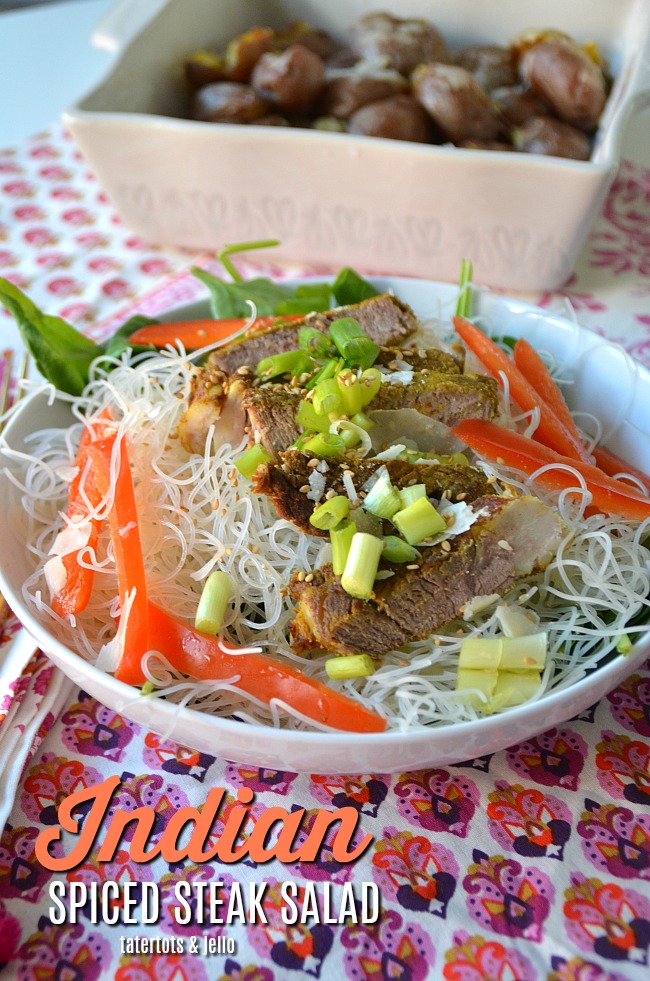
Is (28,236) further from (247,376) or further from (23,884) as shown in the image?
(23,884)

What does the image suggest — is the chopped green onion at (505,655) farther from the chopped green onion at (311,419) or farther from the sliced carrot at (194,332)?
the sliced carrot at (194,332)

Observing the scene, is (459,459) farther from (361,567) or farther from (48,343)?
Result: (48,343)

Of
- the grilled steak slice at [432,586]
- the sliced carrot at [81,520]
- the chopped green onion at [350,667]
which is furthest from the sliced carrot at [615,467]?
the sliced carrot at [81,520]

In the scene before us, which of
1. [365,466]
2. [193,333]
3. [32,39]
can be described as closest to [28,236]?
[193,333]

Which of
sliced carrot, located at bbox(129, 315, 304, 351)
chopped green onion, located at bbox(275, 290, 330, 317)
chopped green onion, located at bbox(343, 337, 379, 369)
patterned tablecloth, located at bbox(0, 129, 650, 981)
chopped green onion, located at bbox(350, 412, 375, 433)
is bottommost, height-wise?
patterned tablecloth, located at bbox(0, 129, 650, 981)

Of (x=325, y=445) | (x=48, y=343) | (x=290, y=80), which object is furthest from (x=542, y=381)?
(x=290, y=80)

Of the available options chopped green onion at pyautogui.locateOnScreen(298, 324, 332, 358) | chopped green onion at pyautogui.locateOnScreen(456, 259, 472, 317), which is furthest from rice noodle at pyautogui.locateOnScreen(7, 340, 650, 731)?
chopped green onion at pyautogui.locateOnScreen(456, 259, 472, 317)

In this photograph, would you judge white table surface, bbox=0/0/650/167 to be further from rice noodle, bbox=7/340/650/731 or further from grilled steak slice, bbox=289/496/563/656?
grilled steak slice, bbox=289/496/563/656
